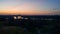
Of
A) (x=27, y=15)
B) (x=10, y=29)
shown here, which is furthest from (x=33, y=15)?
(x=10, y=29)

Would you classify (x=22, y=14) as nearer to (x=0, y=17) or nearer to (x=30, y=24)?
(x=30, y=24)

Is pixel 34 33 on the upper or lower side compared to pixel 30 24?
lower

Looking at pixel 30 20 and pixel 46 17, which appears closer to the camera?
pixel 46 17

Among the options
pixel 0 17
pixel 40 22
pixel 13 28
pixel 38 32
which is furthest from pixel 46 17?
pixel 0 17

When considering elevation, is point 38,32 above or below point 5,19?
below

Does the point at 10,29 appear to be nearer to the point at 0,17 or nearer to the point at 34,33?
the point at 0,17

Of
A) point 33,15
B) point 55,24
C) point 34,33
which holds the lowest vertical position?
point 34,33
